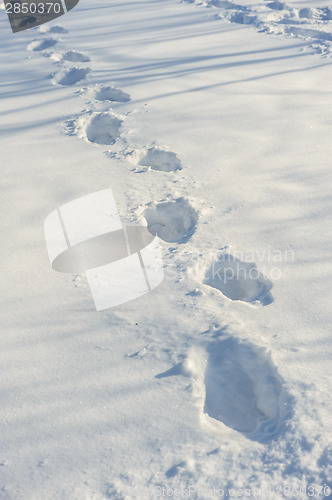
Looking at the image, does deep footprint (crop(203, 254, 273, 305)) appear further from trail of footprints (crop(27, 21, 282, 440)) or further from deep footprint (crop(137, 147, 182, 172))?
deep footprint (crop(137, 147, 182, 172))

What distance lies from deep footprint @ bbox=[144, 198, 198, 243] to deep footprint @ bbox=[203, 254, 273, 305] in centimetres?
30

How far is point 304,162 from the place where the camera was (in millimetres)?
2361

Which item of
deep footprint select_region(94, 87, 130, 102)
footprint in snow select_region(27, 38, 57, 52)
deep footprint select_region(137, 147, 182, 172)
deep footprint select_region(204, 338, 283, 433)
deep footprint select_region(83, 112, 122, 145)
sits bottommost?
deep footprint select_region(204, 338, 283, 433)

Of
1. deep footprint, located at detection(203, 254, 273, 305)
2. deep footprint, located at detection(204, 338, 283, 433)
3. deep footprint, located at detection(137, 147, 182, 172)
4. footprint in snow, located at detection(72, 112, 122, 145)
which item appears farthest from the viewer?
footprint in snow, located at detection(72, 112, 122, 145)

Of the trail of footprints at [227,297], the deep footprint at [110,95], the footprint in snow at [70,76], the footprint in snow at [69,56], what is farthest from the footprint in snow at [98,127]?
the footprint in snow at [69,56]

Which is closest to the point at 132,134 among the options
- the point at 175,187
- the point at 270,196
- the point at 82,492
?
the point at 175,187

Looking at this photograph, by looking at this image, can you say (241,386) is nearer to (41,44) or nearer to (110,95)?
(110,95)

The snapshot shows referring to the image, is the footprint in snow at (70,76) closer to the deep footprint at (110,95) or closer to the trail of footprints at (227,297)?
the deep footprint at (110,95)

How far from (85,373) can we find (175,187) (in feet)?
3.61

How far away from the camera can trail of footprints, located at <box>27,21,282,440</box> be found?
4.35 feet

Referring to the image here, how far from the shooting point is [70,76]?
3531 millimetres

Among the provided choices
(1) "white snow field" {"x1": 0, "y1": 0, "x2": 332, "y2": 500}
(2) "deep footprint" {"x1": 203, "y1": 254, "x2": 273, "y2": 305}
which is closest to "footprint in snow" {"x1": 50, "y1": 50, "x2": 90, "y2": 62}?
(1) "white snow field" {"x1": 0, "y1": 0, "x2": 332, "y2": 500}

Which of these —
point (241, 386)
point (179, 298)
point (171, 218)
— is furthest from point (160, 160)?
point (241, 386)

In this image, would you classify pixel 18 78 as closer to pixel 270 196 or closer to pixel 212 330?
pixel 270 196
